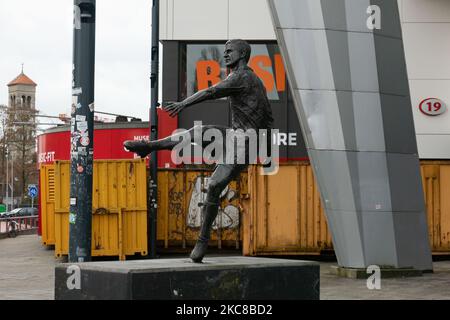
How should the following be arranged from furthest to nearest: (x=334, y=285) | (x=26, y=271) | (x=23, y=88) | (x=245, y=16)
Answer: (x=23, y=88)
(x=245, y=16)
(x=26, y=271)
(x=334, y=285)

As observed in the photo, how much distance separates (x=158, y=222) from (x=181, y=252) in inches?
36.9

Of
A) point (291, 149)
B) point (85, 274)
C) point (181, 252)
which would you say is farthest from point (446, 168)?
point (85, 274)

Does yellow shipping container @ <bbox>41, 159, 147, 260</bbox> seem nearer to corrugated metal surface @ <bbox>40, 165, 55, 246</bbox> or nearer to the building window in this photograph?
corrugated metal surface @ <bbox>40, 165, 55, 246</bbox>

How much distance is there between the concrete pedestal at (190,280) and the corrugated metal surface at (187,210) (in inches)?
479

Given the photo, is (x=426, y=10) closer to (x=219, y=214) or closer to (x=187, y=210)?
(x=219, y=214)

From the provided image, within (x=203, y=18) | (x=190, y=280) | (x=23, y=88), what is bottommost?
(x=190, y=280)

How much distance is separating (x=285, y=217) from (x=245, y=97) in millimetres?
10765

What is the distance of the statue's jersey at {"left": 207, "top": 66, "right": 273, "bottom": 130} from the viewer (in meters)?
9.45

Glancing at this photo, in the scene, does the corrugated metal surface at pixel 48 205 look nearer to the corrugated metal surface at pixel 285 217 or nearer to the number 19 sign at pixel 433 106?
the corrugated metal surface at pixel 285 217

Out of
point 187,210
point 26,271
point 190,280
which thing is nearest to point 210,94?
point 190,280

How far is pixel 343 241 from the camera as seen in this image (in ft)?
52.3

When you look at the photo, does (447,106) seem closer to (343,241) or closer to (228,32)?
(228,32)

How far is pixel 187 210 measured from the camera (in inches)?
851

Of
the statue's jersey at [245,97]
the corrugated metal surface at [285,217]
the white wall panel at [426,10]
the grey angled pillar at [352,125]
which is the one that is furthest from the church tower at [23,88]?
the statue's jersey at [245,97]
